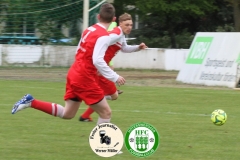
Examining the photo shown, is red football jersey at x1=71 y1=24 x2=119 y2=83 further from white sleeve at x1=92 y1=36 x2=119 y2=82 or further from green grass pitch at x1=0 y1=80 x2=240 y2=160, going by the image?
green grass pitch at x1=0 y1=80 x2=240 y2=160

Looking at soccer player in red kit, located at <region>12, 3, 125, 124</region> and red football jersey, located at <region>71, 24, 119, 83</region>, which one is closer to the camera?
red football jersey, located at <region>71, 24, 119, 83</region>

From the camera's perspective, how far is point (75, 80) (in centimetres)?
732

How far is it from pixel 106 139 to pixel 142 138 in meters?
A: 0.41

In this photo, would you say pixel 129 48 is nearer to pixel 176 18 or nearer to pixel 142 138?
pixel 142 138

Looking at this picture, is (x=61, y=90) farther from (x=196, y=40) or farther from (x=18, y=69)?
(x=18, y=69)

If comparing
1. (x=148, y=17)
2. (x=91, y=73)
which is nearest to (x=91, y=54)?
(x=91, y=73)

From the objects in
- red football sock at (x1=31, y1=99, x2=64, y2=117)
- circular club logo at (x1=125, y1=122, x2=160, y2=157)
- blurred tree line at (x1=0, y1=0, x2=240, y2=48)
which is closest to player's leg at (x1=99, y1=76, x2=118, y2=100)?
red football sock at (x1=31, y1=99, x2=64, y2=117)

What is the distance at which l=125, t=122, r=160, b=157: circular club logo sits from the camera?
6.08 metres

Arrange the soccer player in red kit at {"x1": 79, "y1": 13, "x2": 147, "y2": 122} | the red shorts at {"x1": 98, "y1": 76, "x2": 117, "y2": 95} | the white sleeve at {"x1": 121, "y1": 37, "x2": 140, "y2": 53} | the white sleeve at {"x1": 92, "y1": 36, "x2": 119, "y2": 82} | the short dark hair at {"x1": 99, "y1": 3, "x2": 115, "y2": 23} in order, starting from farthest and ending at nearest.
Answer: the red shorts at {"x1": 98, "y1": 76, "x2": 117, "y2": 95}
the white sleeve at {"x1": 121, "y1": 37, "x2": 140, "y2": 53}
the soccer player in red kit at {"x1": 79, "y1": 13, "x2": 147, "y2": 122}
the short dark hair at {"x1": 99, "y1": 3, "x2": 115, "y2": 23}
the white sleeve at {"x1": 92, "y1": 36, "x2": 119, "y2": 82}

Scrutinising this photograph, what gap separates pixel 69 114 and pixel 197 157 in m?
1.77

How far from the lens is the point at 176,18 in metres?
35.5

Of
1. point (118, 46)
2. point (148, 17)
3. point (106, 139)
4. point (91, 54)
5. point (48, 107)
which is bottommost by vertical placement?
point (148, 17)

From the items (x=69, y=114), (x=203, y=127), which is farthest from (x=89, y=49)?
(x=203, y=127)

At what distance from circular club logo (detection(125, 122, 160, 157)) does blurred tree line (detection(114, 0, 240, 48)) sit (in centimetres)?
2422
